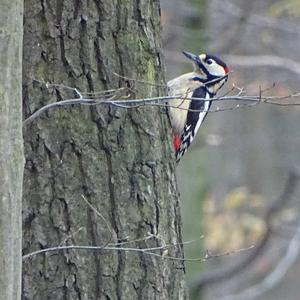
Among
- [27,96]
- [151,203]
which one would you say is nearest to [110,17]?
[27,96]

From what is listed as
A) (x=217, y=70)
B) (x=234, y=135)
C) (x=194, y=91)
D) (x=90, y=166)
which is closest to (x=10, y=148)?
(x=90, y=166)

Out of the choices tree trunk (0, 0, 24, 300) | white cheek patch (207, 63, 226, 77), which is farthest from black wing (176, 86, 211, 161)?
tree trunk (0, 0, 24, 300)

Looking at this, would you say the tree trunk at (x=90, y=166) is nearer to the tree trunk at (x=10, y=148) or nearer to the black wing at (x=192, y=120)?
the tree trunk at (x=10, y=148)

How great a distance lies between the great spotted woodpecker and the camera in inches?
247

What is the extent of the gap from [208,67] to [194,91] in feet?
1.14

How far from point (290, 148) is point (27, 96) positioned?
13.7 metres

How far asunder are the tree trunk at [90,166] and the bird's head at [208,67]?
2151mm

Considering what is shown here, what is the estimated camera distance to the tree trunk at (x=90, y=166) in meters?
4.43

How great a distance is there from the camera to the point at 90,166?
4.46 meters

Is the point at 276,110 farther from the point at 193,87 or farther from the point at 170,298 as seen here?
the point at 170,298

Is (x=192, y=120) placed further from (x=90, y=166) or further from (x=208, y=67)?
(x=90, y=166)

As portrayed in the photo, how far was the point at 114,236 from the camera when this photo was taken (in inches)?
176

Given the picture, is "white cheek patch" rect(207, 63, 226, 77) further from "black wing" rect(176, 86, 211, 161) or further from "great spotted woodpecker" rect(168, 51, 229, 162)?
"black wing" rect(176, 86, 211, 161)

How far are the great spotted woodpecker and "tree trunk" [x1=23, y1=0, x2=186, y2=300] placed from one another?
1.54 metres
